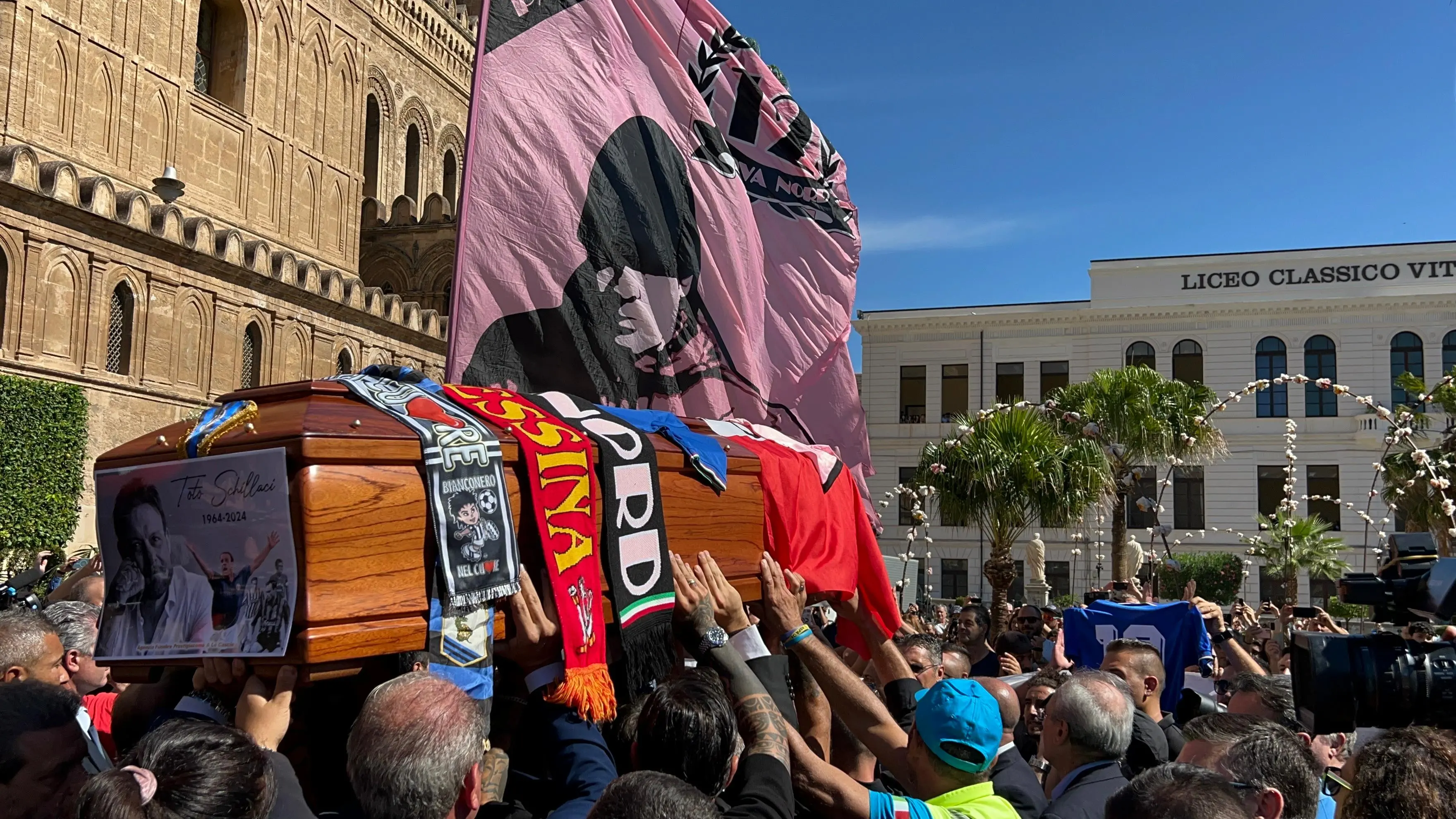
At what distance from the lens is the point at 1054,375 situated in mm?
39438

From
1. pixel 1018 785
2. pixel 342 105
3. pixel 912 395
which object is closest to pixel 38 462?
pixel 342 105

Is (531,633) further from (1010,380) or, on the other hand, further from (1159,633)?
(1010,380)

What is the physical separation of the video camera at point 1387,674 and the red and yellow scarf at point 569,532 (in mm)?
1894

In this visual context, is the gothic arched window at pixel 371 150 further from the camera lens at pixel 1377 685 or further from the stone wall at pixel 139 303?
the camera lens at pixel 1377 685

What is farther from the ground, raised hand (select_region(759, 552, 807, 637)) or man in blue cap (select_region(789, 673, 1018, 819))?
raised hand (select_region(759, 552, 807, 637))

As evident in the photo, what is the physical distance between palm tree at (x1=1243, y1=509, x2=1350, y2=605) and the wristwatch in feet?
93.8

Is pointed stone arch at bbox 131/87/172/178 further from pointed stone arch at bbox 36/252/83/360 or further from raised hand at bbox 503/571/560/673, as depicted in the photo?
raised hand at bbox 503/571/560/673

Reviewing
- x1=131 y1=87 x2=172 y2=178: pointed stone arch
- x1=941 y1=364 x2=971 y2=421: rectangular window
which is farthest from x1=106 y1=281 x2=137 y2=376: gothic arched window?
x1=941 y1=364 x2=971 y2=421: rectangular window

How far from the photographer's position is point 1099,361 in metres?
38.8

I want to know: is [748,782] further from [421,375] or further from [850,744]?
[421,375]

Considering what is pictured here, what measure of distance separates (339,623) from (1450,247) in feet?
135

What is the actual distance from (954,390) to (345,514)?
3888 cm

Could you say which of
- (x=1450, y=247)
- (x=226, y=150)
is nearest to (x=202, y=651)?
(x=226, y=150)

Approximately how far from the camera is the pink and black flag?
17.6 ft
